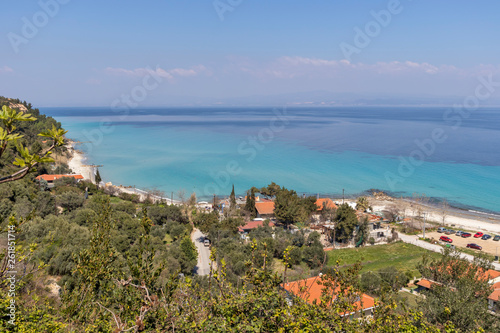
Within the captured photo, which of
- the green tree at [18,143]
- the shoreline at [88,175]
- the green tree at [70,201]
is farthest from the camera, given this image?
the shoreline at [88,175]

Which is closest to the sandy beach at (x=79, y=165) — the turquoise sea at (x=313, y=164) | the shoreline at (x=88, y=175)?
the shoreline at (x=88, y=175)

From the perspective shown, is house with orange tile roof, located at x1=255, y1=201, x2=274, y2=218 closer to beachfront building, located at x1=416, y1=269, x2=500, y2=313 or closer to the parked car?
beachfront building, located at x1=416, y1=269, x2=500, y2=313

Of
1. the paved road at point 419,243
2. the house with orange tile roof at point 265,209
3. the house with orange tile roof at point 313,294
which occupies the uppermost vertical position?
the house with orange tile roof at point 313,294

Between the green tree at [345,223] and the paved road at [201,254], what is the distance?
9173mm

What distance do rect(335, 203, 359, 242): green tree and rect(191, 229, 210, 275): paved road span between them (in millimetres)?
9173

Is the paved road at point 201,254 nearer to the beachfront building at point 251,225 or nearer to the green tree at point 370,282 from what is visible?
the beachfront building at point 251,225

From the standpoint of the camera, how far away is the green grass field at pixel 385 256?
17.9m

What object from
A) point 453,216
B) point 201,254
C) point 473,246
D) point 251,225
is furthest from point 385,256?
point 453,216

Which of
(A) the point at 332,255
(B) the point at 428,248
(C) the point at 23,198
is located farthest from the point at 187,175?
(B) the point at 428,248

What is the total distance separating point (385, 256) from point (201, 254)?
11589 millimetres

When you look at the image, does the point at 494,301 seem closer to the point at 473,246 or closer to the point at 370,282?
the point at 370,282

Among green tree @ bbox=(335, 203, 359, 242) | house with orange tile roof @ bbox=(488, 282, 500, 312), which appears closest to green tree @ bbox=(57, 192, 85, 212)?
green tree @ bbox=(335, 203, 359, 242)

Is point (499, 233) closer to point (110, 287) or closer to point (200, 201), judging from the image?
point (200, 201)

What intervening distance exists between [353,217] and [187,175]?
26038 millimetres
